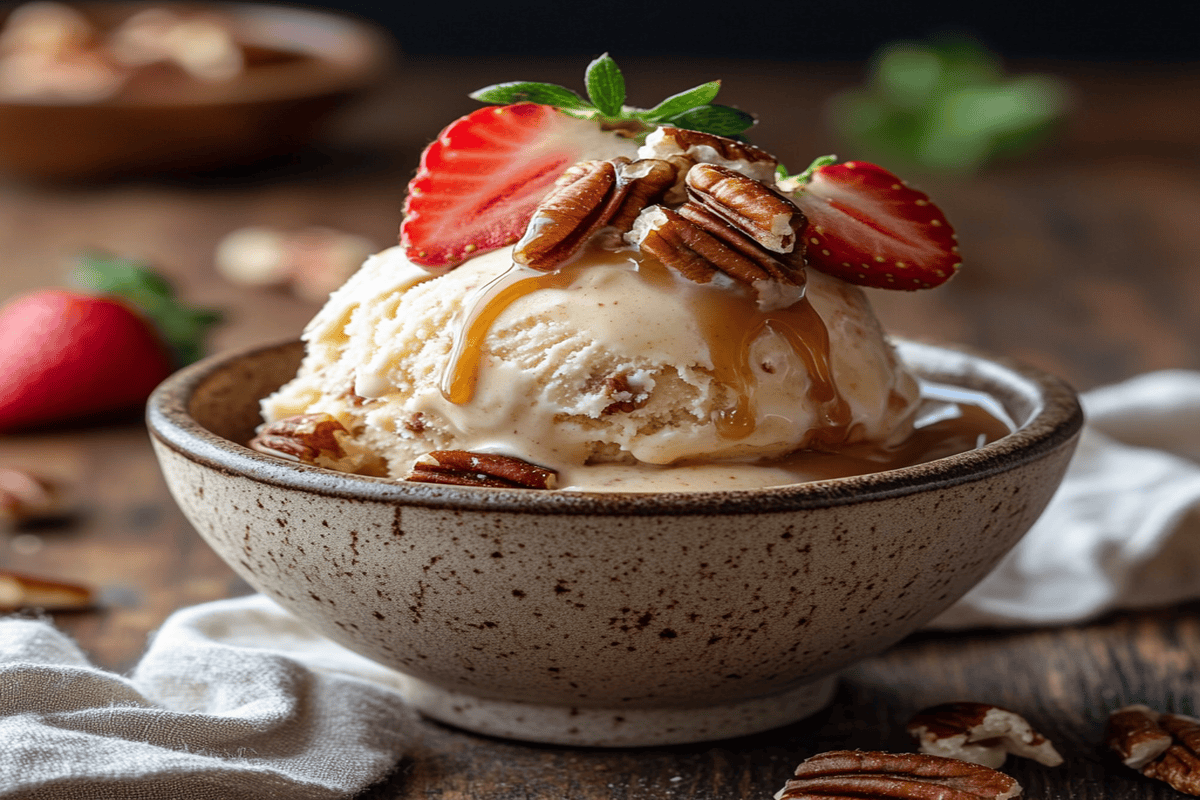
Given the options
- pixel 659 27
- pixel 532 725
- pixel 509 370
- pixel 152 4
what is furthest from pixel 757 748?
pixel 659 27

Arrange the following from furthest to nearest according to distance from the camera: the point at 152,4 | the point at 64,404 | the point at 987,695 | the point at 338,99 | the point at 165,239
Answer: the point at 152,4, the point at 338,99, the point at 165,239, the point at 64,404, the point at 987,695

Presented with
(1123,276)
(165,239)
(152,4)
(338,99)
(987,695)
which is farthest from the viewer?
(152,4)

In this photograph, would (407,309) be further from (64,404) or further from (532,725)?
(64,404)

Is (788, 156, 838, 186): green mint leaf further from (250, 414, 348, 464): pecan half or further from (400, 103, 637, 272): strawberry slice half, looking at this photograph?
(250, 414, 348, 464): pecan half

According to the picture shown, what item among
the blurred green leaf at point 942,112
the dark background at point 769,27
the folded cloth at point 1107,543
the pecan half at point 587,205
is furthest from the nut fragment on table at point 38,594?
the dark background at point 769,27

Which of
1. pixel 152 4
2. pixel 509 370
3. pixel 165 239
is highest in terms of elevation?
pixel 509 370

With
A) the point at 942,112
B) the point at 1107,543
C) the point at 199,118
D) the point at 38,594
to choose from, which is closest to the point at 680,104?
the point at 1107,543

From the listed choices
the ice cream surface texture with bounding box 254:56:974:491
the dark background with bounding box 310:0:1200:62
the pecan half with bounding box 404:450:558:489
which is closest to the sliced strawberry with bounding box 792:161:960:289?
the ice cream surface texture with bounding box 254:56:974:491
